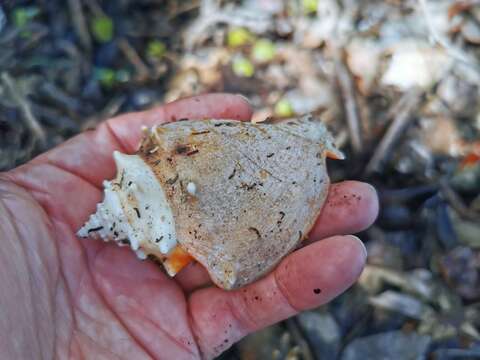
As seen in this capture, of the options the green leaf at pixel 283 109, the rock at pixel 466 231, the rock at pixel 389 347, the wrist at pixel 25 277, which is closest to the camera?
the wrist at pixel 25 277

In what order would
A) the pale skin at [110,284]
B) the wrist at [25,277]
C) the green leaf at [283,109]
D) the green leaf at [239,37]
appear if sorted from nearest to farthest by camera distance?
1. the wrist at [25,277]
2. the pale skin at [110,284]
3. the green leaf at [283,109]
4. the green leaf at [239,37]

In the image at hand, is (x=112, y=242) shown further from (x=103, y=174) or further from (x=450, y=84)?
(x=450, y=84)

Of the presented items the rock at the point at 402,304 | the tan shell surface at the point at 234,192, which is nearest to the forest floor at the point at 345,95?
the rock at the point at 402,304

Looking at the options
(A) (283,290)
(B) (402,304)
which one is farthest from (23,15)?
(B) (402,304)

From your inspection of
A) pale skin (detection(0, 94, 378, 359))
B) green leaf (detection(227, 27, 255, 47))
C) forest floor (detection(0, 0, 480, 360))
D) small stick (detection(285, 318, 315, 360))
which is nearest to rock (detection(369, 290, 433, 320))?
forest floor (detection(0, 0, 480, 360))

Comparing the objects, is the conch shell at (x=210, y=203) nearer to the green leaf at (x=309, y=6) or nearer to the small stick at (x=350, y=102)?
the small stick at (x=350, y=102)

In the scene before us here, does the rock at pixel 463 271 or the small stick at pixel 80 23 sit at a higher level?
the small stick at pixel 80 23
